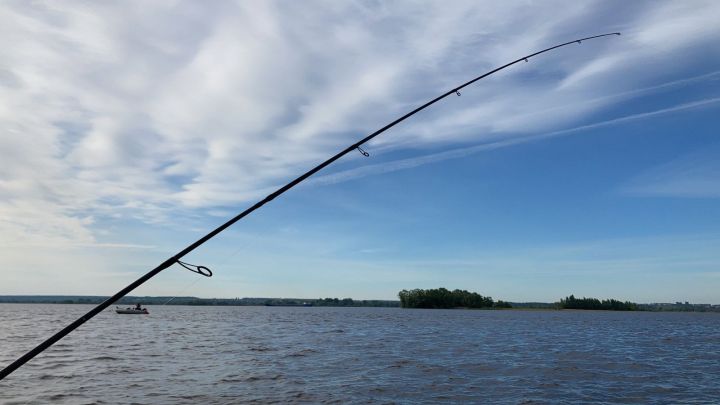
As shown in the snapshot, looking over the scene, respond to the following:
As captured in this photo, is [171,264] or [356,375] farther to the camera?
[356,375]

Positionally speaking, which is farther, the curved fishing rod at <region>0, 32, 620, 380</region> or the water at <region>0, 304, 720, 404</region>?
the water at <region>0, 304, 720, 404</region>

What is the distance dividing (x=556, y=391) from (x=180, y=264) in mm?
18314

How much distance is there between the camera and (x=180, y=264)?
26.6 feet

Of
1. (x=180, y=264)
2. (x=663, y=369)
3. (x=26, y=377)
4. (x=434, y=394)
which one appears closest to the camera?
(x=180, y=264)

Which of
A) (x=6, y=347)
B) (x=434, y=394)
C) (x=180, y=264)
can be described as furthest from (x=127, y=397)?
(x=6, y=347)

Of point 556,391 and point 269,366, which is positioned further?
point 269,366

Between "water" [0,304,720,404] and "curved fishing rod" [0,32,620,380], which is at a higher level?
"curved fishing rod" [0,32,620,380]

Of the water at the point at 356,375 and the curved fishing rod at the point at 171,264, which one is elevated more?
the curved fishing rod at the point at 171,264

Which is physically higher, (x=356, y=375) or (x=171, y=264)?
(x=171, y=264)

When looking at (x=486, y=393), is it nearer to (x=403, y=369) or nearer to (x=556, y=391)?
(x=556, y=391)

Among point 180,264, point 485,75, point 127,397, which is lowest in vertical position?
point 127,397

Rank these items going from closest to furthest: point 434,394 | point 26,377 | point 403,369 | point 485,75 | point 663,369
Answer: point 485,75 < point 434,394 < point 26,377 < point 403,369 < point 663,369

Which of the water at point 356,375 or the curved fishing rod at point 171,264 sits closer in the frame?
the curved fishing rod at point 171,264

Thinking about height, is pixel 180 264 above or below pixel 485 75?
below
